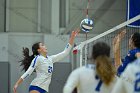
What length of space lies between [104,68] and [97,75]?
136 mm

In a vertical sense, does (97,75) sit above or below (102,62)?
below

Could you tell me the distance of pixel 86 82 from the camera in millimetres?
3191

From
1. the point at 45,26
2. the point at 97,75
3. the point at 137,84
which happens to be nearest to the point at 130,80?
the point at 137,84

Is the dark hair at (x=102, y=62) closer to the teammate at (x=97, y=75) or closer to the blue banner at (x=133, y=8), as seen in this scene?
the teammate at (x=97, y=75)

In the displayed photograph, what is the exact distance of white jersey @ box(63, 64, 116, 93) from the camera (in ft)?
10.3

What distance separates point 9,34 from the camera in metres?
12.0

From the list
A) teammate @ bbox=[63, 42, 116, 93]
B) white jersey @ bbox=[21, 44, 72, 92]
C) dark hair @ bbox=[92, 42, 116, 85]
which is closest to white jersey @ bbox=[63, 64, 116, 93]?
teammate @ bbox=[63, 42, 116, 93]

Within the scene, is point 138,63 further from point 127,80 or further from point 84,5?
point 84,5

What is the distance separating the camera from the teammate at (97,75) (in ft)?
9.98

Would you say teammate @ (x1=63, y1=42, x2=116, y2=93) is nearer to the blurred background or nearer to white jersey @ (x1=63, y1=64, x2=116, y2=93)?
white jersey @ (x1=63, y1=64, x2=116, y2=93)

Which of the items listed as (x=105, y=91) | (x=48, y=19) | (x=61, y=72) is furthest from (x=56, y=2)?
(x=105, y=91)

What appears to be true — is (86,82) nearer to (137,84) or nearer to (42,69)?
(137,84)

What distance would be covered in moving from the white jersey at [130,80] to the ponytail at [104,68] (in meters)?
0.37

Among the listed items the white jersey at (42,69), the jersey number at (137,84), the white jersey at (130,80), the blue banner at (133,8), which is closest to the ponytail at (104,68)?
the white jersey at (130,80)
